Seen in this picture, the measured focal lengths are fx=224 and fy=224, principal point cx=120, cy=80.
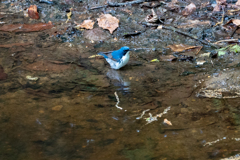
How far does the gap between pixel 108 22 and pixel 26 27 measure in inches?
81.7

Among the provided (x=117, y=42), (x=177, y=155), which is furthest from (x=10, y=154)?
(x=117, y=42)

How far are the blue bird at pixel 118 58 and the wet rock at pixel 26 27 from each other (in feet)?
7.43

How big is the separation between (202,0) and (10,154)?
587 cm

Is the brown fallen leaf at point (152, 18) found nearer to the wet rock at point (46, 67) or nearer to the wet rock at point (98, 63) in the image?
the wet rock at point (98, 63)

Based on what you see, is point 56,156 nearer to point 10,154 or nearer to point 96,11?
point 10,154

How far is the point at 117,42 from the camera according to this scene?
17.2ft

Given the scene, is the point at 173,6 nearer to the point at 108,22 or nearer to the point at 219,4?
the point at 219,4

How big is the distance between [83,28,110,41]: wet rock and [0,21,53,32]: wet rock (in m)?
1.05

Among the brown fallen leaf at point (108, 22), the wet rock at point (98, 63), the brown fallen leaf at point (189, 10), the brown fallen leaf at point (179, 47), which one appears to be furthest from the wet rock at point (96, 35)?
the brown fallen leaf at point (189, 10)

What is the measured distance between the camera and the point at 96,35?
17.6 ft

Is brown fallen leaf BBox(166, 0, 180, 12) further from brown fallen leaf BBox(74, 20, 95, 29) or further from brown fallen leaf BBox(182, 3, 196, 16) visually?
brown fallen leaf BBox(74, 20, 95, 29)

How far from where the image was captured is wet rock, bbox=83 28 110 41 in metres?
5.32

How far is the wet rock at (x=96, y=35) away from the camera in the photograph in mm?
5324

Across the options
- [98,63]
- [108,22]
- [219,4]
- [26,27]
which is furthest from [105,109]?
[219,4]
